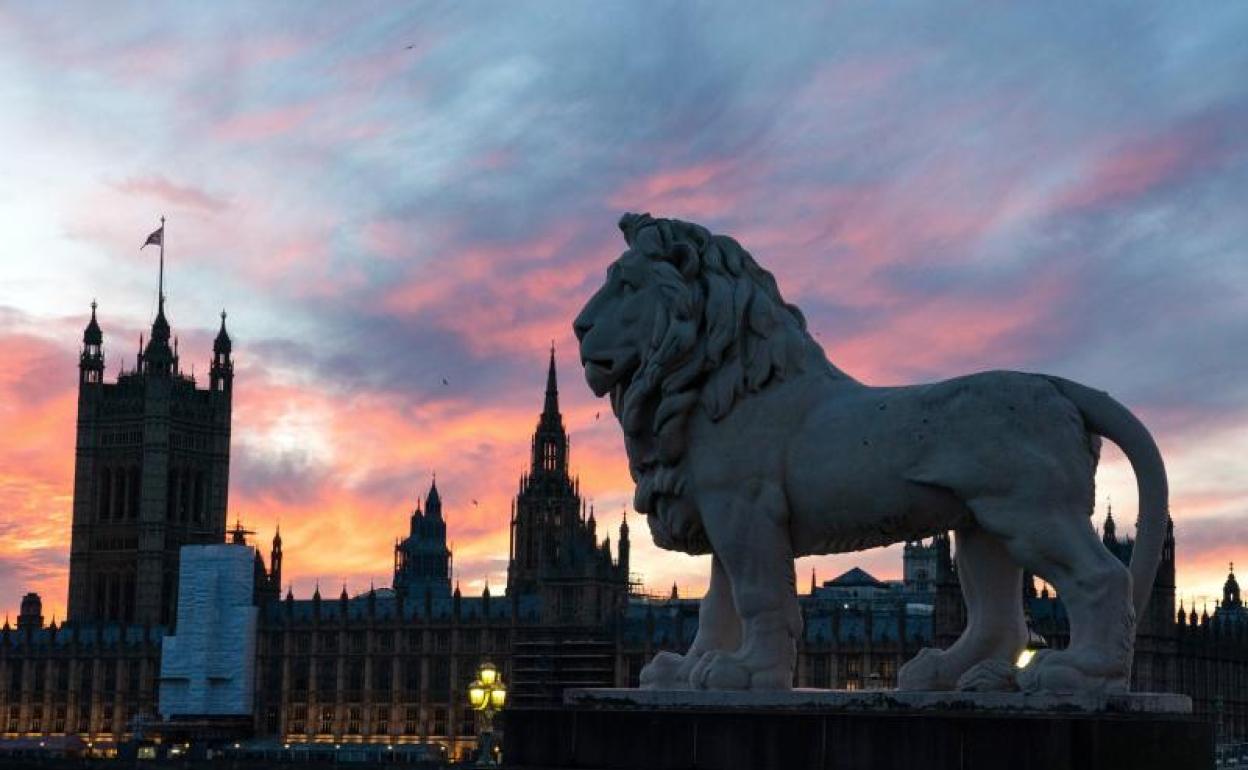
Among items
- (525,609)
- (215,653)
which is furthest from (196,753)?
(525,609)

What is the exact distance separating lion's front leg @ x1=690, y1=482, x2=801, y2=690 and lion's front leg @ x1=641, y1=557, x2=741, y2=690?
10.5 inches

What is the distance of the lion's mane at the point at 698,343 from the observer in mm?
→ 7641

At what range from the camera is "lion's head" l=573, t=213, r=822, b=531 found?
7.64 m

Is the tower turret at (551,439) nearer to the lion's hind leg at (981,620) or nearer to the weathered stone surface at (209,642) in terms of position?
the weathered stone surface at (209,642)

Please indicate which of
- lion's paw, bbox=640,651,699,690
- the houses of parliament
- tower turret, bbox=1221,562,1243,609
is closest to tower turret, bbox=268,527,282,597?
the houses of parliament

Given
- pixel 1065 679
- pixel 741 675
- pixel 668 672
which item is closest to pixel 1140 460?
pixel 1065 679

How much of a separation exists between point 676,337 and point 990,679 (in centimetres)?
178

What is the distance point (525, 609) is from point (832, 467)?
8609cm

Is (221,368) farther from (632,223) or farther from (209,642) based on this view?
(632,223)

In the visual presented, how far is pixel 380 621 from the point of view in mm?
95875

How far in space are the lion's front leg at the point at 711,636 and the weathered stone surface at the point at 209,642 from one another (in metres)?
83.6

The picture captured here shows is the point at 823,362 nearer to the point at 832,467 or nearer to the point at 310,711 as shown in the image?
the point at 832,467

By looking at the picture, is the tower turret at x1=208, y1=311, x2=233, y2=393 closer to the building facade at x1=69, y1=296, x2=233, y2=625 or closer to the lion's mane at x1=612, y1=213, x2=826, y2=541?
the building facade at x1=69, y1=296, x2=233, y2=625

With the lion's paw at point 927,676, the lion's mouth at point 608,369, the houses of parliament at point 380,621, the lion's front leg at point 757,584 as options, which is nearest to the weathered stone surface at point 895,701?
the lion's front leg at point 757,584
